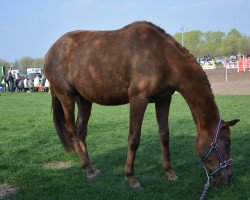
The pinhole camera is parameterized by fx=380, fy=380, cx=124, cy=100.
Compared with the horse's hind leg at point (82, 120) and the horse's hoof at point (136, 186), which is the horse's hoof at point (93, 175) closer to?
the horse's hind leg at point (82, 120)

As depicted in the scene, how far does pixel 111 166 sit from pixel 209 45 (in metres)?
130

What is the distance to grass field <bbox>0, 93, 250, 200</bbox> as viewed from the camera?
16.2ft

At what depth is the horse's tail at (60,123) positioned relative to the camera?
6.73 m


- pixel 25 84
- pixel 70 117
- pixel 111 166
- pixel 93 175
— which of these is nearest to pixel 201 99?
pixel 93 175

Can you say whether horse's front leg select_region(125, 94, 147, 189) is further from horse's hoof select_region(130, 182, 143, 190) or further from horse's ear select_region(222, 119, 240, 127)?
horse's ear select_region(222, 119, 240, 127)

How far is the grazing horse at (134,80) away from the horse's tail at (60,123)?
11.2 inches

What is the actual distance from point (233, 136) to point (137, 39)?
4.27 metres

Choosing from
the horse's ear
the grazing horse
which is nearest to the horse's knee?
the grazing horse

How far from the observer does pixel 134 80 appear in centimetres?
512

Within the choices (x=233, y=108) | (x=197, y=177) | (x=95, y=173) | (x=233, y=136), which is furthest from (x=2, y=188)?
(x=233, y=108)

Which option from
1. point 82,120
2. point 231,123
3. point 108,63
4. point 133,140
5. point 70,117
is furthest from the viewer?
point 82,120

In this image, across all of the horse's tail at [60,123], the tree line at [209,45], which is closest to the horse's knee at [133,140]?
the horse's tail at [60,123]

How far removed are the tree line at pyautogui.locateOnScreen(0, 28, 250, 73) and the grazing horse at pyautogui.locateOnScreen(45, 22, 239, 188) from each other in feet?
355

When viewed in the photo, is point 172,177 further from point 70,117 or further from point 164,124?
point 70,117
